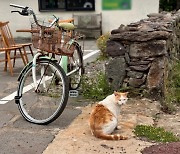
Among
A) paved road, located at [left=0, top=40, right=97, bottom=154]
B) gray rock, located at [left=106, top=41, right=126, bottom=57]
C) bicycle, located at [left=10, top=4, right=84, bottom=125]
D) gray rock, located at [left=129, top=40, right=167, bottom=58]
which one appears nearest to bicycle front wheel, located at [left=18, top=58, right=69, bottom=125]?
bicycle, located at [left=10, top=4, right=84, bottom=125]

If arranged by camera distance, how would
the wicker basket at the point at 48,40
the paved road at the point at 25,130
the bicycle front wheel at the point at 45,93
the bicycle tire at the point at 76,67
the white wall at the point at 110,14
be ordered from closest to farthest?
the paved road at the point at 25,130 < the bicycle front wheel at the point at 45,93 < the wicker basket at the point at 48,40 < the bicycle tire at the point at 76,67 < the white wall at the point at 110,14

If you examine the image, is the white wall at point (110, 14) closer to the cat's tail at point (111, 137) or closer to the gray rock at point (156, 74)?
the gray rock at point (156, 74)

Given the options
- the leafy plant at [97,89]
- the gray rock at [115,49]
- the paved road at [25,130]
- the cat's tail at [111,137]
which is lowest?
the paved road at [25,130]

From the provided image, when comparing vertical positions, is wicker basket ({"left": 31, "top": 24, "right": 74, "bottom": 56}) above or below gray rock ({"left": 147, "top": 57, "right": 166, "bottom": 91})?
above

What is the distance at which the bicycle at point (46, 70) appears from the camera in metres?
4.42

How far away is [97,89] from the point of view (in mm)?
5484

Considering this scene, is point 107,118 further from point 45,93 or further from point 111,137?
point 45,93

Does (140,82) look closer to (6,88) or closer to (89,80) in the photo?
(89,80)

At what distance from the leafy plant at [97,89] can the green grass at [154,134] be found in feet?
4.05

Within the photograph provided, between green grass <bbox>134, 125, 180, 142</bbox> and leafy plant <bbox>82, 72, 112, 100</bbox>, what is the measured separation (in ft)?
4.05

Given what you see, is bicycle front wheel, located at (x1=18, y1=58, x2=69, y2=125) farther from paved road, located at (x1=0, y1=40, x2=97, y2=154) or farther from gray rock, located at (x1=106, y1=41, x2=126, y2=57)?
gray rock, located at (x1=106, y1=41, x2=126, y2=57)

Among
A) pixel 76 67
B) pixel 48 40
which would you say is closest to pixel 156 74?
pixel 76 67

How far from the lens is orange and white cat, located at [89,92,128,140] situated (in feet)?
12.9

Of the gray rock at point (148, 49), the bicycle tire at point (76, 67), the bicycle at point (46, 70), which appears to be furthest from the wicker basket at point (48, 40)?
the gray rock at point (148, 49)
